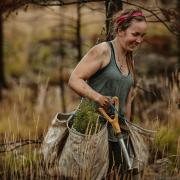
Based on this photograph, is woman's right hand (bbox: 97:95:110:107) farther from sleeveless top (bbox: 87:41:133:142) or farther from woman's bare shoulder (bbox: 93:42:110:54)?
woman's bare shoulder (bbox: 93:42:110:54)

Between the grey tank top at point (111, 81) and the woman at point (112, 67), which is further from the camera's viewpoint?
the grey tank top at point (111, 81)

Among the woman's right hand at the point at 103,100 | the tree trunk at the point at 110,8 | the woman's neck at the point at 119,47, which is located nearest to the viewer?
the woman's right hand at the point at 103,100

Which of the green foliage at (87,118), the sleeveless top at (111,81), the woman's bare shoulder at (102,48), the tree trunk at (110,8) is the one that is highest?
the tree trunk at (110,8)

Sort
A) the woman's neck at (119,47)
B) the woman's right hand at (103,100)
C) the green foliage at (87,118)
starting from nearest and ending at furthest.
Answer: the woman's right hand at (103,100), the green foliage at (87,118), the woman's neck at (119,47)

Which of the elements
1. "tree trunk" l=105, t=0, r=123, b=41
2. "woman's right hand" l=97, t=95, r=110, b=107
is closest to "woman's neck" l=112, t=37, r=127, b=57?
"woman's right hand" l=97, t=95, r=110, b=107

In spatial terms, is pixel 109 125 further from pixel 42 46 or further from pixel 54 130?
pixel 42 46

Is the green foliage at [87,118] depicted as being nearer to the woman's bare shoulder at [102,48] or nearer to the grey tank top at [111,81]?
the grey tank top at [111,81]

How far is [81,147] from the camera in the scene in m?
4.78

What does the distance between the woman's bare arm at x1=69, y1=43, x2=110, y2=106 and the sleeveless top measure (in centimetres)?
7

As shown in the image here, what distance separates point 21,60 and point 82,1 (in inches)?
400

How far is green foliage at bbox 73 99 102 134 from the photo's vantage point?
486cm

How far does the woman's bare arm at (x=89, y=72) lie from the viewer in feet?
15.6

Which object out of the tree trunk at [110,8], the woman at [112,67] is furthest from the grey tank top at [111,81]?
the tree trunk at [110,8]

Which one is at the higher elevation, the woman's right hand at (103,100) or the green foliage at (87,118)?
the woman's right hand at (103,100)
